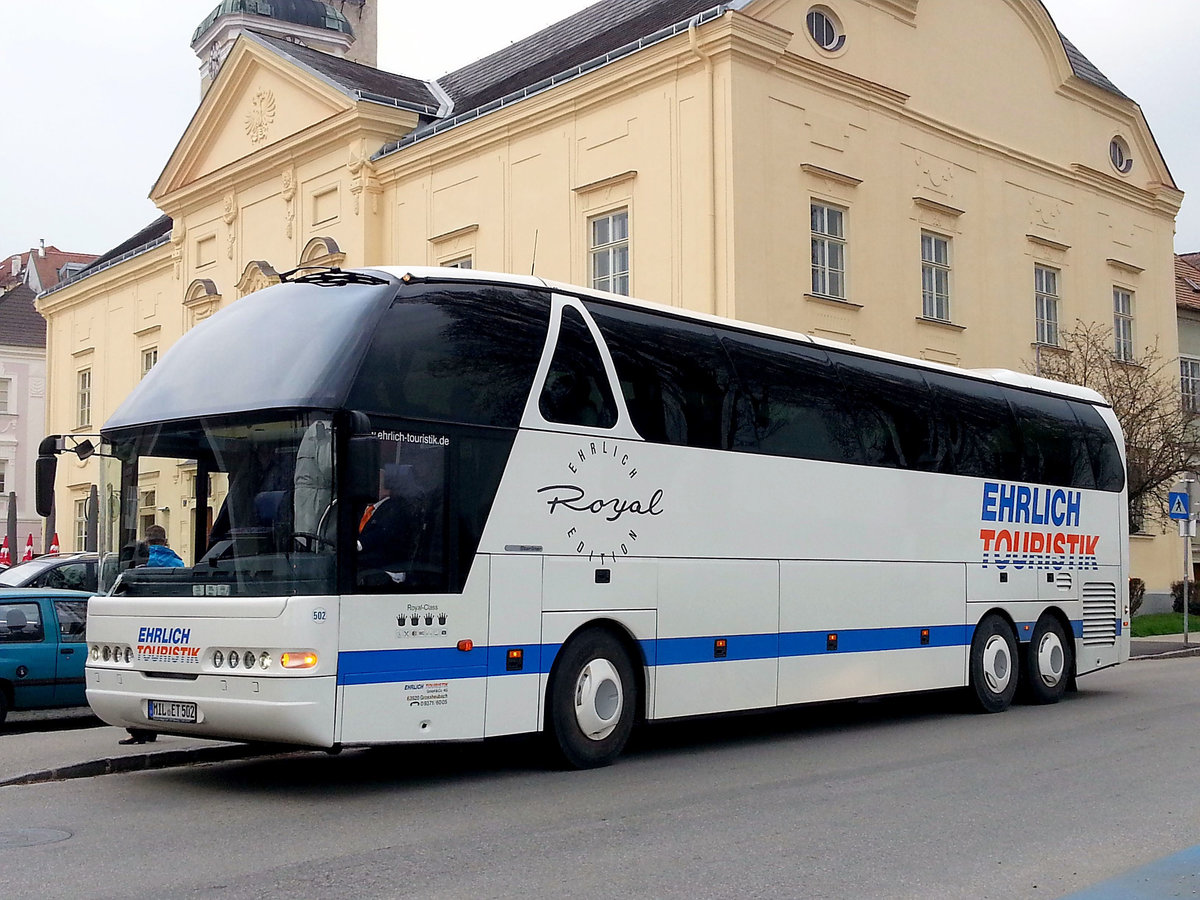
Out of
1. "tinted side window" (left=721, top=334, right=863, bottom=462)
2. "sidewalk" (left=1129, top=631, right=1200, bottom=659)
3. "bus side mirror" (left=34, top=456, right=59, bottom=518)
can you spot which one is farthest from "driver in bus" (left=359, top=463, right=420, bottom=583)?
"sidewalk" (left=1129, top=631, right=1200, bottom=659)

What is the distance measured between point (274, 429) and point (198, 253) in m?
32.2

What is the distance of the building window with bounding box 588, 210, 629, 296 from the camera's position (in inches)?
1079

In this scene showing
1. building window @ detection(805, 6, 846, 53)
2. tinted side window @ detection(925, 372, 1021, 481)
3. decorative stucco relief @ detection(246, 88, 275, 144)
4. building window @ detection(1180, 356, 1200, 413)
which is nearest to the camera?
tinted side window @ detection(925, 372, 1021, 481)

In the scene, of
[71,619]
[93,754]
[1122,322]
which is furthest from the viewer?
[1122,322]

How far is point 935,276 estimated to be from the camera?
30219 mm

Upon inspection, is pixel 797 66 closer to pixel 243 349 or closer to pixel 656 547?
pixel 656 547

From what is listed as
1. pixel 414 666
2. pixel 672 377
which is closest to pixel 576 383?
pixel 672 377

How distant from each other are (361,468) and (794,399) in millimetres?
5112

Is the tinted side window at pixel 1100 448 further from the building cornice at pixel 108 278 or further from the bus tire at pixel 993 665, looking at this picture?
the building cornice at pixel 108 278

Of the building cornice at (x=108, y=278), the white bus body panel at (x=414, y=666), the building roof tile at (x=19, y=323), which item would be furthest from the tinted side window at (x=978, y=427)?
the building roof tile at (x=19, y=323)

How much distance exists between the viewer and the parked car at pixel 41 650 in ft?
48.3

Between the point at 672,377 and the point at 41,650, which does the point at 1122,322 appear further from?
the point at 41,650

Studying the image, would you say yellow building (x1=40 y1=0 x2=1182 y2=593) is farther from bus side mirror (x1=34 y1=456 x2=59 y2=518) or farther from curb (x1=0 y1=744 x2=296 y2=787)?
bus side mirror (x1=34 y1=456 x2=59 y2=518)

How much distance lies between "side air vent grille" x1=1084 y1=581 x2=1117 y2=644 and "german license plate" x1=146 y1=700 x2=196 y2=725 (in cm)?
1159
